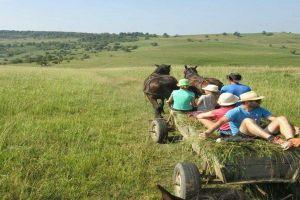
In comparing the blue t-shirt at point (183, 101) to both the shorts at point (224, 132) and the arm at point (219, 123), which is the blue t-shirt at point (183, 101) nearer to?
the shorts at point (224, 132)

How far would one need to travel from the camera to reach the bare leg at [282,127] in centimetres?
690

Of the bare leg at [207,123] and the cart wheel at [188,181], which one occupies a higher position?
the bare leg at [207,123]

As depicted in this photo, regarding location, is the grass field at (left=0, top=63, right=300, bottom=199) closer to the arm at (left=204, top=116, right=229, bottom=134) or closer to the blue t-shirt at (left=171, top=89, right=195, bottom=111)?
the blue t-shirt at (left=171, top=89, right=195, bottom=111)

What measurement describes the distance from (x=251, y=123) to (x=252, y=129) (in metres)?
0.11

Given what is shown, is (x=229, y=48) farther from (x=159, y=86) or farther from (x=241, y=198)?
(x=241, y=198)

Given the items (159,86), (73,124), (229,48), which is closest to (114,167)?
(73,124)

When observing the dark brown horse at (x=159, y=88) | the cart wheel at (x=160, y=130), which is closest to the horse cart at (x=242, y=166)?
the cart wheel at (x=160, y=130)

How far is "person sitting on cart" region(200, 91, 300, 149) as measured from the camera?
6875mm

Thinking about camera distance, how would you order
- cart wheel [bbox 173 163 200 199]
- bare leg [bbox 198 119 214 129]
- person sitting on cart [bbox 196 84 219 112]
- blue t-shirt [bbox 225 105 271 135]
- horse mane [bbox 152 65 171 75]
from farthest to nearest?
1. horse mane [bbox 152 65 171 75]
2. person sitting on cart [bbox 196 84 219 112]
3. bare leg [bbox 198 119 214 129]
4. blue t-shirt [bbox 225 105 271 135]
5. cart wheel [bbox 173 163 200 199]

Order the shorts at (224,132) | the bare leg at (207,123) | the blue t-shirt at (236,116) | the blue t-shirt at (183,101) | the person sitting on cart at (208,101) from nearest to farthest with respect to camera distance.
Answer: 1. the blue t-shirt at (236,116)
2. the shorts at (224,132)
3. the bare leg at (207,123)
4. the person sitting on cart at (208,101)
5. the blue t-shirt at (183,101)

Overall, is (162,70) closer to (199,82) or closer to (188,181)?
(199,82)

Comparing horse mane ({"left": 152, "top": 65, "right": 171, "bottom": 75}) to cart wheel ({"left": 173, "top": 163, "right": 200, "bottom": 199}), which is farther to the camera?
horse mane ({"left": 152, "top": 65, "right": 171, "bottom": 75})

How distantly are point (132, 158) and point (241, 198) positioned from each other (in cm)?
376

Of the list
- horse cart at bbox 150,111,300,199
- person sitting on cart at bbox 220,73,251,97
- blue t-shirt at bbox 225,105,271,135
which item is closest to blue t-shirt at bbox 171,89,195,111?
person sitting on cart at bbox 220,73,251,97
